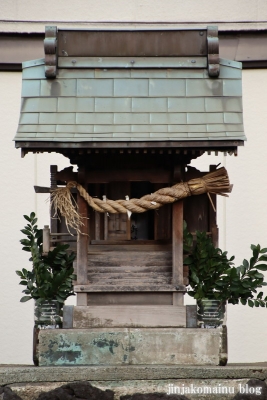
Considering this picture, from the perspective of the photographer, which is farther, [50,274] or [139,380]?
[50,274]

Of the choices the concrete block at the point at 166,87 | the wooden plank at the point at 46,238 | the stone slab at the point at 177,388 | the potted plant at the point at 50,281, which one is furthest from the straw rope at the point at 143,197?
the stone slab at the point at 177,388

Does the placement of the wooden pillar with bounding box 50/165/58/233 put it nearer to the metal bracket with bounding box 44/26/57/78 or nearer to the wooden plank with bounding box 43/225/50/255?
the wooden plank with bounding box 43/225/50/255

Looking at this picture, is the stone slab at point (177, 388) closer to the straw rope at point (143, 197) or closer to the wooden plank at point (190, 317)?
the wooden plank at point (190, 317)

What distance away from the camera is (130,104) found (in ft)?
19.5

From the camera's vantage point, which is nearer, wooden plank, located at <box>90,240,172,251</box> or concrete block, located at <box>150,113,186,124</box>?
concrete block, located at <box>150,113,186,124</box>

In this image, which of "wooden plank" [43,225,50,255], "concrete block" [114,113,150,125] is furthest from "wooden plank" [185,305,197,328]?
"concrete block" [114,113,150,125]

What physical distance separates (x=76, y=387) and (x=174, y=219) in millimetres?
1262

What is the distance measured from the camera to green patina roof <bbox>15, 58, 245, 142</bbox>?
227 inches

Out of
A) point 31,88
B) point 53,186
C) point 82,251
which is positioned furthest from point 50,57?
point 82,251

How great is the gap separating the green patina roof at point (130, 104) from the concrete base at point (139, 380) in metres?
1.41

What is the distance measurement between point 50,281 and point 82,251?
0.30 metres

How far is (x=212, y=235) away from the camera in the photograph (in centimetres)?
625

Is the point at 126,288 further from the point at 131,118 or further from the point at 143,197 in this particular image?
the point at 131,118

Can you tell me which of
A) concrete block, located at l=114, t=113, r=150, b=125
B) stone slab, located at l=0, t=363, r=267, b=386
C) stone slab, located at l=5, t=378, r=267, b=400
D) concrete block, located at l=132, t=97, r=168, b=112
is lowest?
stone slab, located at l=5, t=378, r=267, b=400
